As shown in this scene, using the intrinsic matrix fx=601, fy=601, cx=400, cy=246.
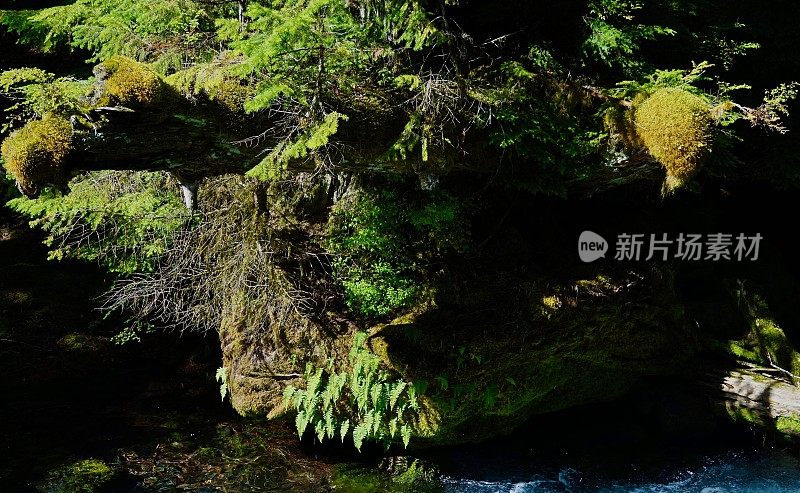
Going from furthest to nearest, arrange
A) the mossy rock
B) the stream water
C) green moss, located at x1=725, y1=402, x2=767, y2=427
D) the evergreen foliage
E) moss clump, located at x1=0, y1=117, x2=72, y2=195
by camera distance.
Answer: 1. green moss, located at x1=725, y1=402, x2=767, y2=427
2. the stream water
3. the evergreen foliage
4. the mossy rock
5. moss clump, located at x1=0, y1=117, x2=72, y2=195

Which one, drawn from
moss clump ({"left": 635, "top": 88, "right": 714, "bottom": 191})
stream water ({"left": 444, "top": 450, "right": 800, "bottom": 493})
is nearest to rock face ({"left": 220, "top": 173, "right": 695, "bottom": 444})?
stream water ({"left": 444, "top": 450, "right": 800, "bottom": 493})

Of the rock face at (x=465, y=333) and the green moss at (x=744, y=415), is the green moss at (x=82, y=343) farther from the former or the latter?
the green moss at (x=744, y=415)

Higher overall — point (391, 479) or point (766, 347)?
point (766, 347)

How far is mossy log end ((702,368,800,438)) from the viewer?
301 inches

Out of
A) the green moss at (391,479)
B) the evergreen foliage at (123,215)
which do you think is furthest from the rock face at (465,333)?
the evergreen foliage at (123,215)

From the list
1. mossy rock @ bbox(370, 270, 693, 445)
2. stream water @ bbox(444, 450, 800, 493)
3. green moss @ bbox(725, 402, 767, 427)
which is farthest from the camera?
green moss @ bbox(725, 402, 767, 427)

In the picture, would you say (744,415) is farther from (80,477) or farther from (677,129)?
(80,477)

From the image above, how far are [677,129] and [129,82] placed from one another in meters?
4.23

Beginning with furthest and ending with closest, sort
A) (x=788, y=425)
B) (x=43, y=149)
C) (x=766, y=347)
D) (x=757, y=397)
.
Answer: (x=766, y=347) → (x=757, y=397) → (x=788, y=425) → (x=43, y=149)

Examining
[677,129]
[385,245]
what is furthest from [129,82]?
[677,129]

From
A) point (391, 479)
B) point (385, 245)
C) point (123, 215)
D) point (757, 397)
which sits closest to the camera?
point (385, 245)

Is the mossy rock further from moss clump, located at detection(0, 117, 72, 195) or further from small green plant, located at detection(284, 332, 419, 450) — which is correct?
moss clump, located at detection(0, 117, 72, 195)

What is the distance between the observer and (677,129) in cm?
502

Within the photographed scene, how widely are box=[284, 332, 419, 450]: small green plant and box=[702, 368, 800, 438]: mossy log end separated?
4.30 meters
